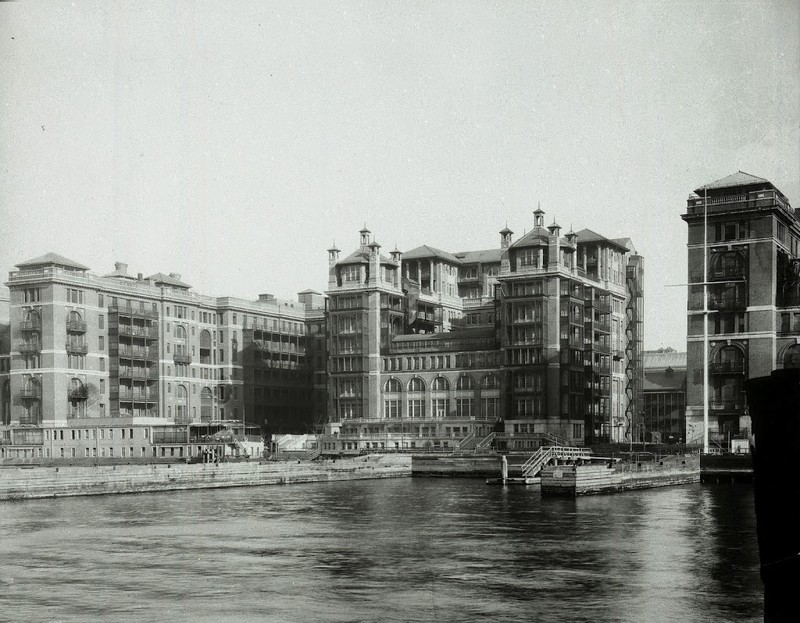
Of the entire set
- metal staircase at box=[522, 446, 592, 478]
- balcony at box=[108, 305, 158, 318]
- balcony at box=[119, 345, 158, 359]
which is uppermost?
balcony at box=[108, 305, 158, 318]

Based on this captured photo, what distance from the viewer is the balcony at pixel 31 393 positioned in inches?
5103

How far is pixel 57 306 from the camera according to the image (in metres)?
128

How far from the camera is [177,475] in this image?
302ft

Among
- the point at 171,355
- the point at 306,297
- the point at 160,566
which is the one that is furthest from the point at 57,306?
the point at 160,566

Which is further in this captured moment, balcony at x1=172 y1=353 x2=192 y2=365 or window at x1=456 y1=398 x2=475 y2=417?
balcony at x1=172 y1=353 x2=192 y2=365

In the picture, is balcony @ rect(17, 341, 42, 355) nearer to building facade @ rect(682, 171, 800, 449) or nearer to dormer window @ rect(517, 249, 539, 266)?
dormer window @ rect(517, 249, 539, 266)

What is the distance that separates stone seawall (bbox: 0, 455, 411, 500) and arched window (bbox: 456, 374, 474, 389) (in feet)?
83.3

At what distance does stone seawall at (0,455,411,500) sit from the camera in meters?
Result: 80.9

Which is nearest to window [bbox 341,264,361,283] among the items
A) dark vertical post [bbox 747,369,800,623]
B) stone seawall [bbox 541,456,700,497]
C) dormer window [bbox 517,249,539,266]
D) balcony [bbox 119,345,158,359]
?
dormer window [bbox 517,249,539,266]

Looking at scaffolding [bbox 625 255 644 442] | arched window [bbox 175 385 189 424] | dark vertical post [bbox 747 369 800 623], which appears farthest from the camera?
scaffolding [bbox 625 255 644 442]

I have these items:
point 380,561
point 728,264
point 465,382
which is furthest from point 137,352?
point 380,561

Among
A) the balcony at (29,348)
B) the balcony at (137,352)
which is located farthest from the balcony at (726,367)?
the balcony at (29,348)

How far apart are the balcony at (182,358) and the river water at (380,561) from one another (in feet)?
237

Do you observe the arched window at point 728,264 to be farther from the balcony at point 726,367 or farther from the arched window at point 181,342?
the arched window at point 181,342
